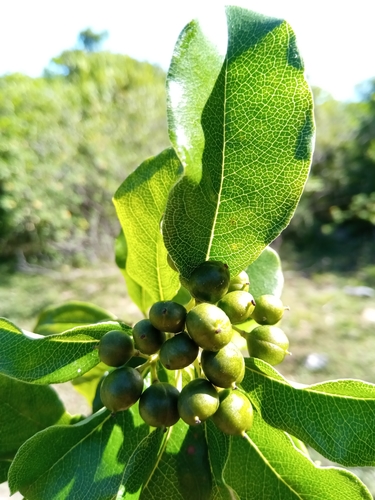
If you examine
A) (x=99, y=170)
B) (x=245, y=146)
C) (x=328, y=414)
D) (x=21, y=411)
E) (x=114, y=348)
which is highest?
(x=245, y=146)

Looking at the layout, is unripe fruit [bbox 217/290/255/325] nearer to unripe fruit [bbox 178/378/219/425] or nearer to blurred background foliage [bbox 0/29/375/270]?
unripe fruit [bbox 178/378/219/425]

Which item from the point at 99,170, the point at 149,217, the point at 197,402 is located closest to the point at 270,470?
the point at 197,402

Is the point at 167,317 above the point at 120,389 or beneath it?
above

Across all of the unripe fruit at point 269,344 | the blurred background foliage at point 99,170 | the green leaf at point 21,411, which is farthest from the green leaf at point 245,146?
the blurred background foliage at point 99,170

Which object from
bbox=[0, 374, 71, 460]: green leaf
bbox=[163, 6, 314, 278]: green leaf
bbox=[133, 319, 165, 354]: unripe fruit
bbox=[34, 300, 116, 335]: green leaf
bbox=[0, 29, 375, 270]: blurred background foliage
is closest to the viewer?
bbox=[163, 6, 314, 278]: green leaf

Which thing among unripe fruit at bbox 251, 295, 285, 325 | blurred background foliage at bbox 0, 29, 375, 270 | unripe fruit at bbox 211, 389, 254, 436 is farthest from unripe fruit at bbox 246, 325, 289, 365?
blurred background foliage at bbox 0, 29, 375, 270

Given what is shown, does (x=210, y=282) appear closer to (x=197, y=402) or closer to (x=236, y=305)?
(x=236, y=305)

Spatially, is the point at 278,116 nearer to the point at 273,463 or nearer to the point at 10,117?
the point at 273,463
